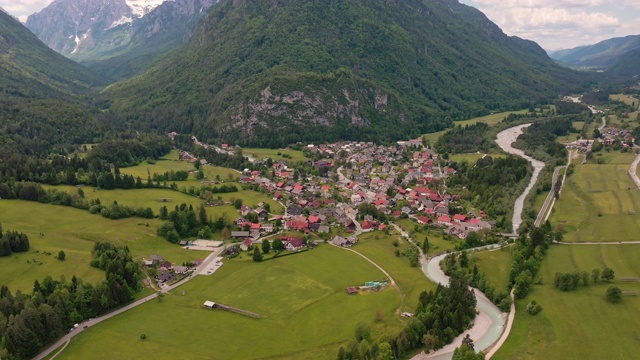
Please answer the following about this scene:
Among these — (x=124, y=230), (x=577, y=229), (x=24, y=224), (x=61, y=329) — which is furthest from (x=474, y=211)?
(x=24, y=224)

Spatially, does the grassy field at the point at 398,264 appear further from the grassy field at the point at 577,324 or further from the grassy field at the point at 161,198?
the grassy field at the point at 161,198

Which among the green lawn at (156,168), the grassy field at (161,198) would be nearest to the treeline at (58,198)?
the grassy field at (161,198)

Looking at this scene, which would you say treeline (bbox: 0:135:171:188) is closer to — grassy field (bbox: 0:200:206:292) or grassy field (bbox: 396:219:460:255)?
grassy field (bbox: 0:200:206:292)

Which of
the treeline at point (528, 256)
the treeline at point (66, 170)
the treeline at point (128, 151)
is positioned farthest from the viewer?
the treeline at point (128, 151)

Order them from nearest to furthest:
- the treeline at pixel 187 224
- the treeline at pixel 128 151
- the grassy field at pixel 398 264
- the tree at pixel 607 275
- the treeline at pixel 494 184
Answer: the grassy field at pixel 398 264 → the tree at pixel 607 275 → the treeline at pixel 187 224 → the treeline at pixel 494 184 → the treeline at pixel 128 151

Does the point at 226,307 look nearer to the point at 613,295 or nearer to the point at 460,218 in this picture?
the point at 613,295

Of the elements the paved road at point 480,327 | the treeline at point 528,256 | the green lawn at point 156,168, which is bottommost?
the paved road at point 480,327
